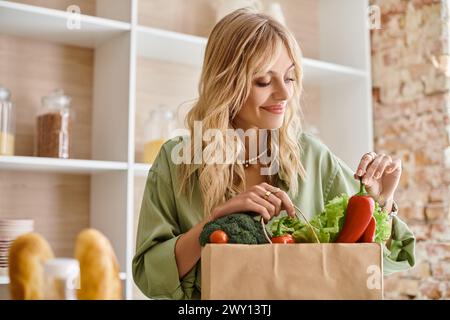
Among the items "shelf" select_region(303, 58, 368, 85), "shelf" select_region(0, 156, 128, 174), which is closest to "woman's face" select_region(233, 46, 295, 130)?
"shelf" select_region(0, 156, 128, 174)

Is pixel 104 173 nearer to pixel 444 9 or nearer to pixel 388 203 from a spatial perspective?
pixel 388 203

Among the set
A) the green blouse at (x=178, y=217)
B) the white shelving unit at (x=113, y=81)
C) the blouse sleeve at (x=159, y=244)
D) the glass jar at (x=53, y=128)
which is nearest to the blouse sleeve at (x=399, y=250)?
the green blouse at (x=178, y=217)

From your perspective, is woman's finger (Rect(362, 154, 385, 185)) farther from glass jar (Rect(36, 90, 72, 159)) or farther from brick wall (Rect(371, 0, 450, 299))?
brick wall (Rect(371, 0, 450, 299))

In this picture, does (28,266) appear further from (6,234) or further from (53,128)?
(53,128)

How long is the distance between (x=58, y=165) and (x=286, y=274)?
116 centimetres

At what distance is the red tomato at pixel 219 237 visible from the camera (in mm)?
788

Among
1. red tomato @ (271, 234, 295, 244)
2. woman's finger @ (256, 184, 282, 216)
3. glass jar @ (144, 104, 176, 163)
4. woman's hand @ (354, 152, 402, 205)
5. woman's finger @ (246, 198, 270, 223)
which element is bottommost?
red tomato @ (271, 234, 295, 244)

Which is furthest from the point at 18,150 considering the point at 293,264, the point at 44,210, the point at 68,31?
the point at 293,264

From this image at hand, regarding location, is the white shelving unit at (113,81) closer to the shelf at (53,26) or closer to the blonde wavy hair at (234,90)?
the shelf at (53,26)

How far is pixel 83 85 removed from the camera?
2018 millimetres

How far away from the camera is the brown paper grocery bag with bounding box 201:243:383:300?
0.72 meters

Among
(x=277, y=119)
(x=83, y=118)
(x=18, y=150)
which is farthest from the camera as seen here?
(x=83, y=118)

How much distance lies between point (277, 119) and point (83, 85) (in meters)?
1.09

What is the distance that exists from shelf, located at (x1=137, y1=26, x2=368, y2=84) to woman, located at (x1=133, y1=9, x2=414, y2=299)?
2.62 ft
